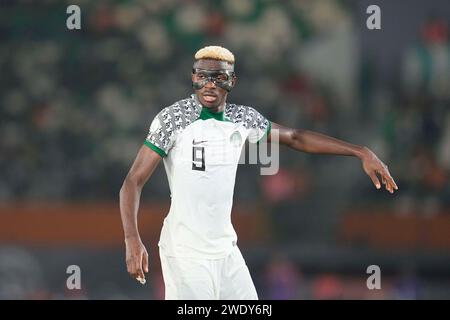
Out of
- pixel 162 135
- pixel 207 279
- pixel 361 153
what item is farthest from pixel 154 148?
pixel 361 153

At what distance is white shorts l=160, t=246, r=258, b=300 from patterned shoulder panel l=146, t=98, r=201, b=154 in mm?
661

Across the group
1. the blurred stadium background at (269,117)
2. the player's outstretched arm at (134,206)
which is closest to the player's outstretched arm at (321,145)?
the player's outstretched arm at (134,206)

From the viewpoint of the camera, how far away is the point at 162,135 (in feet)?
20.7

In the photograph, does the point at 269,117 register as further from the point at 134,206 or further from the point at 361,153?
the point at 134,206

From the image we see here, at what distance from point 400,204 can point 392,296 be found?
126cm

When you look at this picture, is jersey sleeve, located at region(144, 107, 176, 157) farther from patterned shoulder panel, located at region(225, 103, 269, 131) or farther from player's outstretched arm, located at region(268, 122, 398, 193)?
player's outstretched arm, located at region(268, 122, 398, 193)

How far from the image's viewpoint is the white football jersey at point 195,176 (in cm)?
635

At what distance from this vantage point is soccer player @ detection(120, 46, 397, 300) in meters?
6.32

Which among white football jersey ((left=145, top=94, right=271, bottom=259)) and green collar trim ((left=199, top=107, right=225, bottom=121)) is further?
green collar trim ((left=199, top=107, right=225, bottom=121))

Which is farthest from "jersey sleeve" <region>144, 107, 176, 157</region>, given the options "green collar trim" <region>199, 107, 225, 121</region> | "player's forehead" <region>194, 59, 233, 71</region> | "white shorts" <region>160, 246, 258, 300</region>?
"white shorts" <region>160, 246, 258, 300</region>

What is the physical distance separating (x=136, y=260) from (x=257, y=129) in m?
1.17

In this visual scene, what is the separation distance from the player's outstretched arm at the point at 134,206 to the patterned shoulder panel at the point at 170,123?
0.24 feet

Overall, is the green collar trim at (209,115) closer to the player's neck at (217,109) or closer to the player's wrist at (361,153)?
the player's neck at (217,109)
